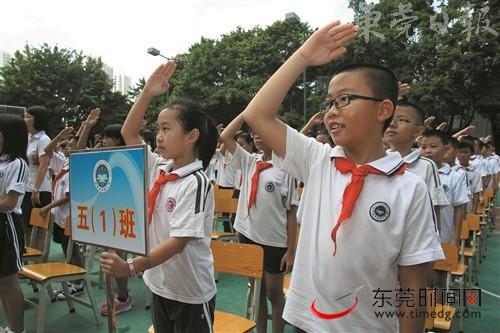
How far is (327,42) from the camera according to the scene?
4.54 ft

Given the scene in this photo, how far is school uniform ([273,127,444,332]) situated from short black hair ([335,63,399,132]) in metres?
0.21

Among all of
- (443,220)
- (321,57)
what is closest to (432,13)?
(443,220)

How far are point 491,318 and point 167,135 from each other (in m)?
3.48

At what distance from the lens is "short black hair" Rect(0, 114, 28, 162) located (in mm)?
2852

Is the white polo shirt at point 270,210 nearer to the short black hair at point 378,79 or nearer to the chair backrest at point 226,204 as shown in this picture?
the short black hair at point 378,79

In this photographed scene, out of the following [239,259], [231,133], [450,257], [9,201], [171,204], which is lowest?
[450,257]

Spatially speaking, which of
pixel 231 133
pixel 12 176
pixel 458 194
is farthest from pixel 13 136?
pixel 458 194

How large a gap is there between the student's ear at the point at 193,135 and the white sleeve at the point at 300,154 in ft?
2.26

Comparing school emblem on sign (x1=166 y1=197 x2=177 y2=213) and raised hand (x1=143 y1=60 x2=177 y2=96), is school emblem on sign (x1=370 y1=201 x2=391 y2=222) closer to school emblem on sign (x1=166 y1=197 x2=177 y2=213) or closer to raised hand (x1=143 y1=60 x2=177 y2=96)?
school emblem on sign (x1=166 y1=197 x2=177 y2=213)

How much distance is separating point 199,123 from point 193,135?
73mm

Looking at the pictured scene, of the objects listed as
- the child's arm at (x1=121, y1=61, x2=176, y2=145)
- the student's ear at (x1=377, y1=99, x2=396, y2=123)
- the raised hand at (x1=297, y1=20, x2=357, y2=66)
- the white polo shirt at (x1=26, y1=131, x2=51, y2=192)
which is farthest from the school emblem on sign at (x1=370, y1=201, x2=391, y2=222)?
the white polo shirt at (x1=26, y1=131, x2=51, y2=192)

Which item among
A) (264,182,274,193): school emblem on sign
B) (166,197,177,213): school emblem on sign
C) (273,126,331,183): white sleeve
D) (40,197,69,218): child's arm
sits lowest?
(40,197,69,218): child's arm

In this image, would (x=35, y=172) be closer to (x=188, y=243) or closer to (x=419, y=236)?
(x=188, y=243)

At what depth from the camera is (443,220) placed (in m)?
3.81
